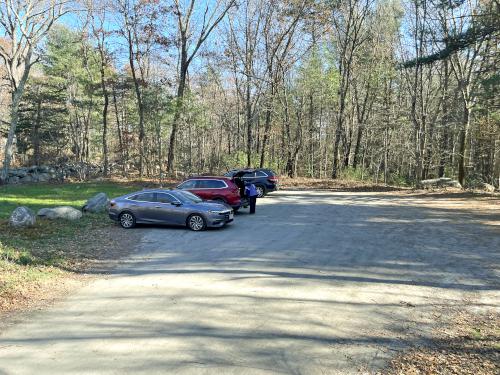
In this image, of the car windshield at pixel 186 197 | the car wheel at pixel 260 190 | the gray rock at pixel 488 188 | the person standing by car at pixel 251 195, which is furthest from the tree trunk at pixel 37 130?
the gray rock at pixel 488 188

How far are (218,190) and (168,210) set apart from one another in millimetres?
3542

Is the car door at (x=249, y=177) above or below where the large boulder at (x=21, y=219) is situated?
above

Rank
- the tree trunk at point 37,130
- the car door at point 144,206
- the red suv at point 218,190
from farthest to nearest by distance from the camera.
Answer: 1. the tree trunk at point 37,130
2. the red suv at point 218,190
3. the car door at point 144,206

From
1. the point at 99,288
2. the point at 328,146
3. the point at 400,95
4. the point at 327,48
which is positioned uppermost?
the point at 327,48

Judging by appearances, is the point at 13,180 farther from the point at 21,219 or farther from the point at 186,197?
the point at 186,197

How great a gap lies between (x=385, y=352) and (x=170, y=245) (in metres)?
8.33

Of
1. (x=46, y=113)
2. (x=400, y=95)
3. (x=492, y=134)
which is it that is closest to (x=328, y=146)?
(x=400, y=95)

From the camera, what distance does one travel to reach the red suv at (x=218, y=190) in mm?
18219

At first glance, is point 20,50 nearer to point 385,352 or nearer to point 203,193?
point 203,193

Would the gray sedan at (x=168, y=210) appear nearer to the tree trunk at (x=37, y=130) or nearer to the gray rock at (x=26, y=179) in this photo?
the gray rock at (x=26, y=179)

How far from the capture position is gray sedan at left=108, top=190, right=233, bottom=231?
48.8 feet

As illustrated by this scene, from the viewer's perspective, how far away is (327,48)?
41.3m

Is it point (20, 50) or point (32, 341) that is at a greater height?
point (20, 50)

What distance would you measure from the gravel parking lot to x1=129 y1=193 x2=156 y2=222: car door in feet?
4.25
